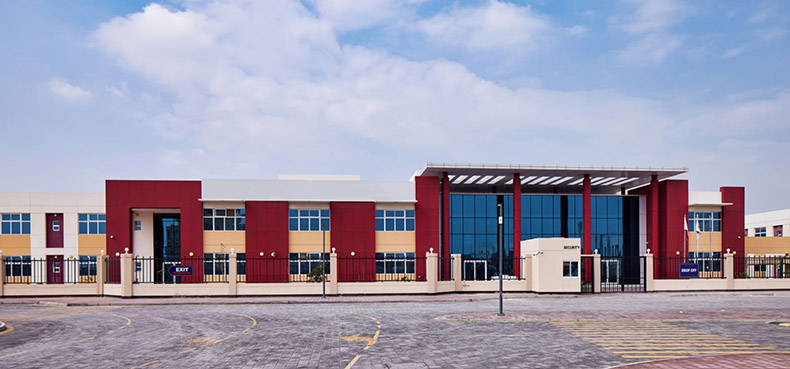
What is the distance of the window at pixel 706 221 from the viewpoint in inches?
2148

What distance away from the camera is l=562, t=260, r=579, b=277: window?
37375mm

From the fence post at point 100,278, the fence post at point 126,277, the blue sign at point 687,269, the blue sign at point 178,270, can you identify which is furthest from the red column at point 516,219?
the fence post at point 100,278

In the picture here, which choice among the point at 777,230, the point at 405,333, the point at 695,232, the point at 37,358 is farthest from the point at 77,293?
the point at 777,230

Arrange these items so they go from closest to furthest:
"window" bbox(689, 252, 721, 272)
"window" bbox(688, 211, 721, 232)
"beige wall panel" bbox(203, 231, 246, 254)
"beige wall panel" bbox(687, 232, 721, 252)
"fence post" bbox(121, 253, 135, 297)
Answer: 1. "fence post" bbox(121, 253, 135, 297)
2. "beige wall panel" bbox(203, 231, 246, 254)
3. "window" bbox(689, 252, 721, 272)
4. "window" bbox(688, 211, 721, 232)
5. "beige wall panel" bbox(687, 232, 721, 252)

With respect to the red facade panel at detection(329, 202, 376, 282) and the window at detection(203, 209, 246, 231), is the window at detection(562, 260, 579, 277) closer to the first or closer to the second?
the red facade panel at detection(329, 202, 376, 282)

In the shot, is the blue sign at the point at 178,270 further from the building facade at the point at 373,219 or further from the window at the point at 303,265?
the window at the point at 303,265

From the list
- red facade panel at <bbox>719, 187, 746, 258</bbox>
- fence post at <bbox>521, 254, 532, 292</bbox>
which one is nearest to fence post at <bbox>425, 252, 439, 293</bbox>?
fence post at <bbox>521, 254, 532, 292</bbox>

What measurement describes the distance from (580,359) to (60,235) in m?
49.1

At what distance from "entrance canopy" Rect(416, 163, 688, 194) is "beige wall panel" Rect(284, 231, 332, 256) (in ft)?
33.8

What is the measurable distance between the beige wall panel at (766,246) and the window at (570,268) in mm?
33252

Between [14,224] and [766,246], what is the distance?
7079cm

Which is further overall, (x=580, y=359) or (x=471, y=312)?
(x=471, y=312)

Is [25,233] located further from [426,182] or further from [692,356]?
[692,356]

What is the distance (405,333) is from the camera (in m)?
18.9
